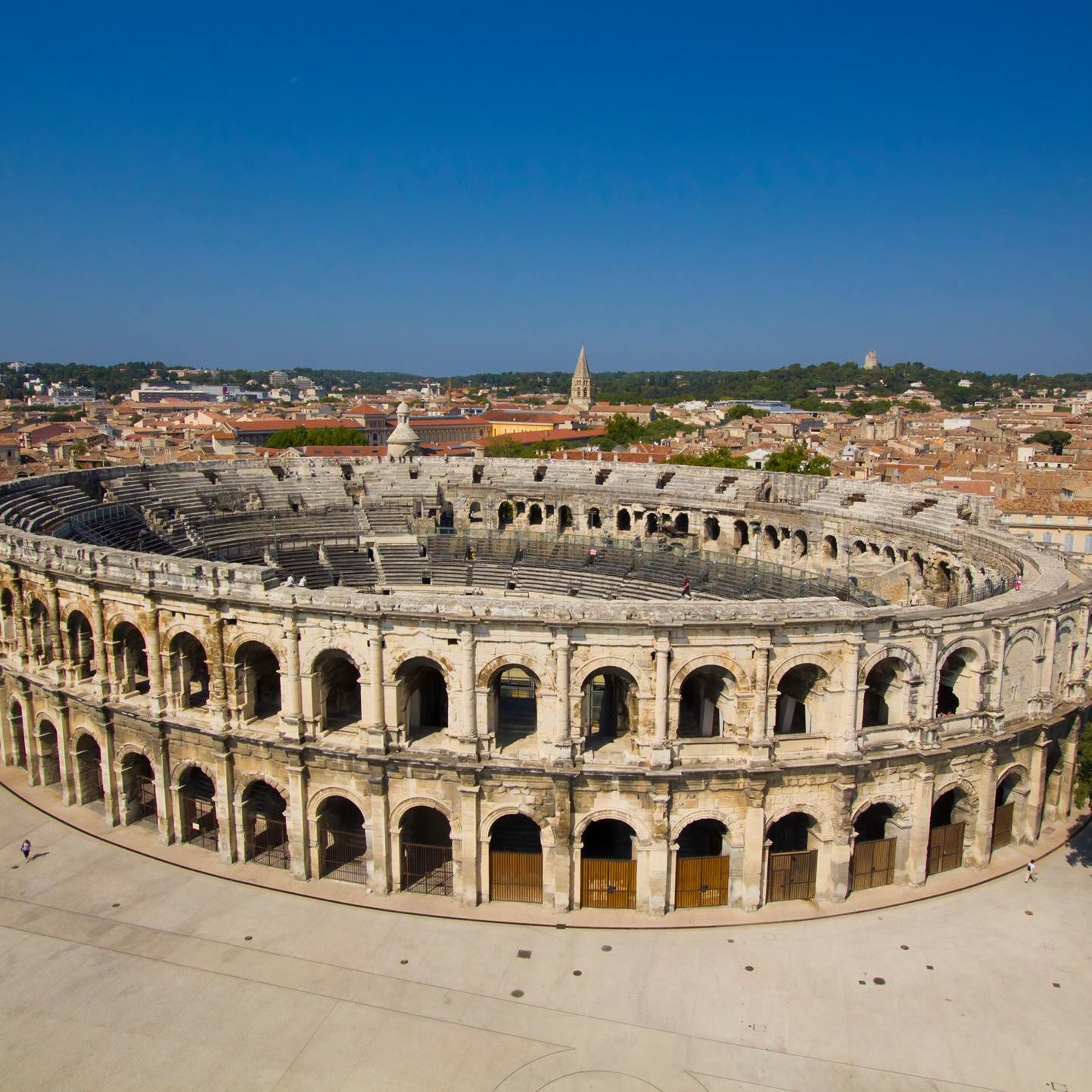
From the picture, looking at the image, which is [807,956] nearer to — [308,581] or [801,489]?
[308,581]

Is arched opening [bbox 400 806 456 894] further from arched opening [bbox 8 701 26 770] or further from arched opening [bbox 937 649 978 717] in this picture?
arched opening [bbox 8 701 26 770]

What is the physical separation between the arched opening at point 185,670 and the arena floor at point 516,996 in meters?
5.73

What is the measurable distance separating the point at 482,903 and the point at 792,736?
10788 millimetres

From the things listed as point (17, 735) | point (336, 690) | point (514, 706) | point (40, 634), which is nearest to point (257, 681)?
point (336, 690)

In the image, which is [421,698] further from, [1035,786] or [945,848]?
[1035,786]

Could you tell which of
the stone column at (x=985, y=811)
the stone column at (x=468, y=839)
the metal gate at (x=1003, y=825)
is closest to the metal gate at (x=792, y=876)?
the stone column at (x=985, y=811)

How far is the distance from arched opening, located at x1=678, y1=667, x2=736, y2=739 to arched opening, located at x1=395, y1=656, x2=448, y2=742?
8.38m

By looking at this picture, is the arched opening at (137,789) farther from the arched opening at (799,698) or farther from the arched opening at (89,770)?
the arched opening at (799,698)

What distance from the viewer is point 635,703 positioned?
91.8 ft

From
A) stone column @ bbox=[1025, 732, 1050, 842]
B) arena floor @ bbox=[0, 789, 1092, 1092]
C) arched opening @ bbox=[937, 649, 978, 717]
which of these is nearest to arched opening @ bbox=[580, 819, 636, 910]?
arena floor @ bbox=[0, 789, 1092, 1092]

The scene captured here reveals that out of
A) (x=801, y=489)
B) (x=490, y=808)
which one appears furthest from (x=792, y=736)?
(x=801, y=489)

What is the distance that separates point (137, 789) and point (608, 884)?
57.8 ft

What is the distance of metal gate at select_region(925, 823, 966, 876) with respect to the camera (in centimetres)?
2962

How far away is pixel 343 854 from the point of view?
30719 mm
